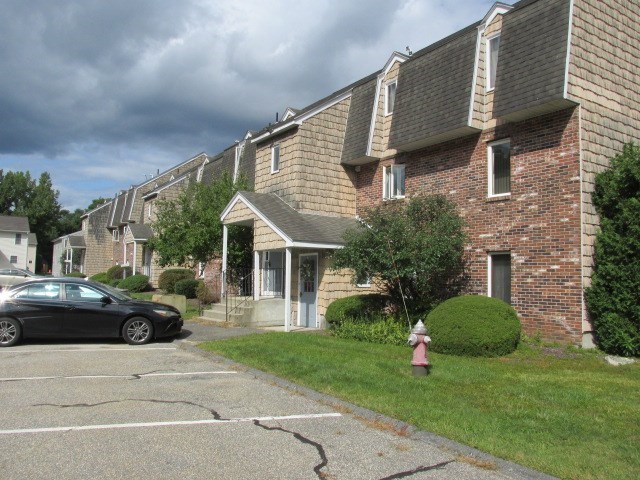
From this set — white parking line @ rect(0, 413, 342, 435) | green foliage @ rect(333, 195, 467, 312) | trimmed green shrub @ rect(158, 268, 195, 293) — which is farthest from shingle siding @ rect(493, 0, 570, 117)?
trimmed green shrub @ rect(158, 268, 195, 293)

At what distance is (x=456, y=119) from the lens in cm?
1505

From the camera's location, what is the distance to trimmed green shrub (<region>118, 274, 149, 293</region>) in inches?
1359

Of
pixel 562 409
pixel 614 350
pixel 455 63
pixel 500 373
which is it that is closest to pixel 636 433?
pixel 562 409

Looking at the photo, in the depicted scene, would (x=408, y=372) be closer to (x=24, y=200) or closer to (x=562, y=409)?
(x=562, y=409)

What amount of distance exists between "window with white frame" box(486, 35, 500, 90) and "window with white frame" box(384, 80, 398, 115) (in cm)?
382

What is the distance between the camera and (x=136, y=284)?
1362 inches

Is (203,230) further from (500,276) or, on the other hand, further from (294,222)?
(500,276)

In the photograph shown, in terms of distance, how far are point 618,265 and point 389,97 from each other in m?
9.49

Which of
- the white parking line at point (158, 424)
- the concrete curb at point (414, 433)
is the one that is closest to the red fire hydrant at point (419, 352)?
the concrete curb at point (414, 433)

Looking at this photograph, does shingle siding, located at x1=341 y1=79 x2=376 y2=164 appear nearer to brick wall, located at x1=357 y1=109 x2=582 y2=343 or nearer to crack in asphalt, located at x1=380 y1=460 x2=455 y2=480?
brick wall, located at x1=357 y1=109 x2=582 y2=343

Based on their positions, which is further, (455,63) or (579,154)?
(455,63)

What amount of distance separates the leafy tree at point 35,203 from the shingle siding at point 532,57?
78028 mm

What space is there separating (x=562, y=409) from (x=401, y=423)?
7.64ft

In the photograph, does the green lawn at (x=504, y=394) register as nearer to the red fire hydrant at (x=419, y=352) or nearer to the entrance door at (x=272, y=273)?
the red fire hydrant at (x=419, y=352)
